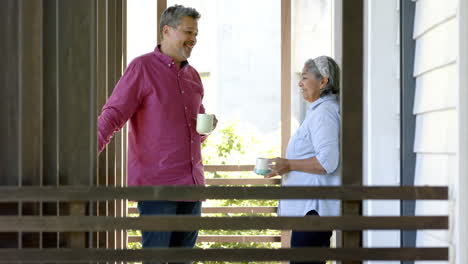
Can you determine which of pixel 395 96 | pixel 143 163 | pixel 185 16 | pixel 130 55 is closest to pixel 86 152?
pixel 143 163

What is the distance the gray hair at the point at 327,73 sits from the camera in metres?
3.22

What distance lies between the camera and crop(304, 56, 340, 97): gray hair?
322cm

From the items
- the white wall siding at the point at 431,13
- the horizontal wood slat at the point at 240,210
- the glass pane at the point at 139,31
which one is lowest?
the horizontal wood slat at the point at 240,210

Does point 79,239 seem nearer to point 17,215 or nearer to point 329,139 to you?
point 17,215

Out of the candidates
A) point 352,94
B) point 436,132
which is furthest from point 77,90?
point 436,132

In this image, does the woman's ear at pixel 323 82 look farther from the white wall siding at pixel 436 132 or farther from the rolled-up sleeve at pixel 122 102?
the rolled-up sleeve at pixel 122 102

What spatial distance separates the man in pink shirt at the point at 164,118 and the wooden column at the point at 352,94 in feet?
3.63

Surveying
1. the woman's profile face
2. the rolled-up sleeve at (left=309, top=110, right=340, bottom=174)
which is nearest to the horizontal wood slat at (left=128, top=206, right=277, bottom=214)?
the woman's profile face

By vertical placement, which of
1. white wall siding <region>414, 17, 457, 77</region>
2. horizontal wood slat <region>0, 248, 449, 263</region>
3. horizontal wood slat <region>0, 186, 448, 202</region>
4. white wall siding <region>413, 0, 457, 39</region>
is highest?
white wall siding <region>413, 0, 457, 39</region>

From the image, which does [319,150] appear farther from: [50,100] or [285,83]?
[285,83]

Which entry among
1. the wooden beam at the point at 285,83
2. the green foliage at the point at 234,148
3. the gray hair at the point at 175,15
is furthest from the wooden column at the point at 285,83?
the gray hair at the point at 175,15

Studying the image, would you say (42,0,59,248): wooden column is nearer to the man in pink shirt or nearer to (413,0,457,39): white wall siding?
the man in pink shirt

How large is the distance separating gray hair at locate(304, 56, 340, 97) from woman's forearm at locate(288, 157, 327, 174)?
339 mm

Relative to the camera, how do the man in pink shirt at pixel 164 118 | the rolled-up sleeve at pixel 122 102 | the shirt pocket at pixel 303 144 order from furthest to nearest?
the shirt pocket at pixel 303 144, the man in pink shirt at pixel 164 118, the rolled-up sleeve at pixel 122 102
